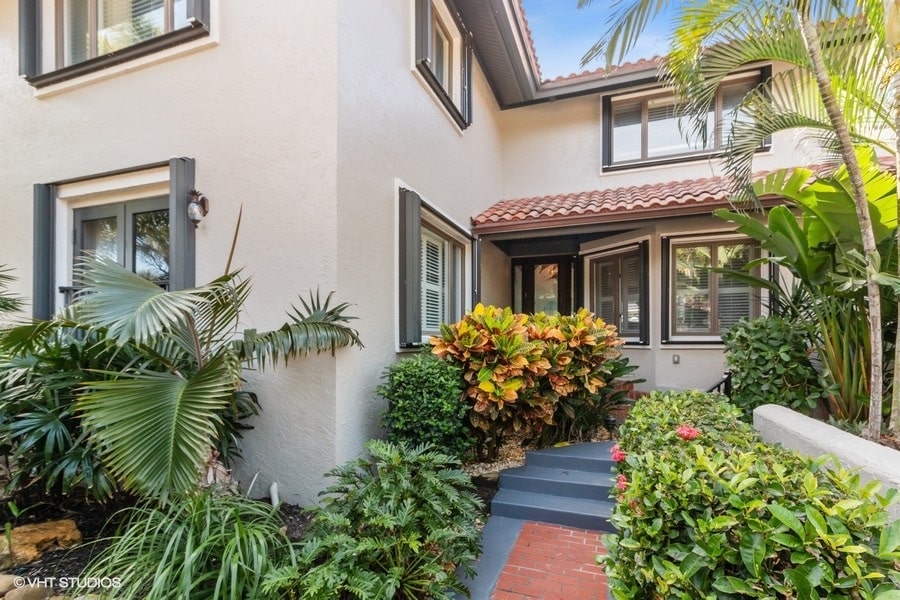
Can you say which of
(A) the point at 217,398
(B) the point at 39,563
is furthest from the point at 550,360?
(B) the point at 39,563

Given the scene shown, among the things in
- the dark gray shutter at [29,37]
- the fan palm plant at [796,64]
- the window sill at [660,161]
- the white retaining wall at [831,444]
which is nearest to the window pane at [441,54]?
the fan palm plant at [796,64]

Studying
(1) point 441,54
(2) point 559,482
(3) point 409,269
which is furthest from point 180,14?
(2) point 559,482

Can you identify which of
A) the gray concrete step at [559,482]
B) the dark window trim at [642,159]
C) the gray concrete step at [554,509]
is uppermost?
the dark window trim at [642,159]

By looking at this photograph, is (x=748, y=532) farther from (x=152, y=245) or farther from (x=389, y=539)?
(x=152, y=245)

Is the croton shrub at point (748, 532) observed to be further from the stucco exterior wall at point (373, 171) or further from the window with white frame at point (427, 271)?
the window with white frame at point (427, 271)

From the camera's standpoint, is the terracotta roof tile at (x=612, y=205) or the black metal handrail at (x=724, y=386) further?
the terracotta roof tile at (x=612, y=205)

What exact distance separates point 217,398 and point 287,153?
258 cm

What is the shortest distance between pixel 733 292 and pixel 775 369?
325 centimetres

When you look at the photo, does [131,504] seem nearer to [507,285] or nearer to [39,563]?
[39,563]

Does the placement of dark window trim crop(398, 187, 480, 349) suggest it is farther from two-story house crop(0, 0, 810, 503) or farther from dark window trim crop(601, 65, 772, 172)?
dark window trim crop(601, 65, 772, 172)

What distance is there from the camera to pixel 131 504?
3.80 meters

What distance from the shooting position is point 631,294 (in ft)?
27.2

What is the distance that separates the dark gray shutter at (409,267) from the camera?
517 centimetres

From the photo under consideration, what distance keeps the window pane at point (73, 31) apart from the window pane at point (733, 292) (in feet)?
34.2
